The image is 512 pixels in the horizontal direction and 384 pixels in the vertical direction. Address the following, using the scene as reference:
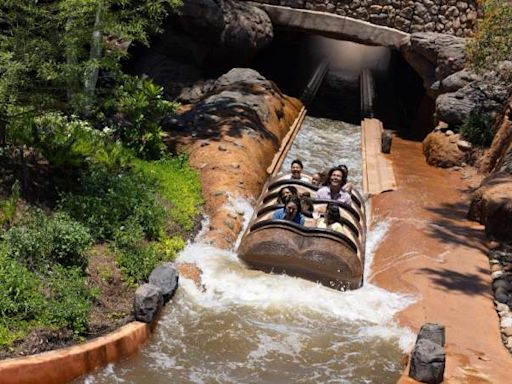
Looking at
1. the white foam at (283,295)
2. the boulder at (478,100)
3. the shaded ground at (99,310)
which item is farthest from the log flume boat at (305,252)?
the boulder at (478,100)

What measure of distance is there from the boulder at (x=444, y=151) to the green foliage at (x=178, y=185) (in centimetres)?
640

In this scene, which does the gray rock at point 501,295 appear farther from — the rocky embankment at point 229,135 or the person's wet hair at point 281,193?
the rocky embankment at point 229,135

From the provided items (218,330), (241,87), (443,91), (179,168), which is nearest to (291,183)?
(179,168)

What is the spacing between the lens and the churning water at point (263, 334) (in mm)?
7250

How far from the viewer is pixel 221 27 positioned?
17.9 meters

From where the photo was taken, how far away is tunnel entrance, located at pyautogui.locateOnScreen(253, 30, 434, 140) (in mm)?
20719

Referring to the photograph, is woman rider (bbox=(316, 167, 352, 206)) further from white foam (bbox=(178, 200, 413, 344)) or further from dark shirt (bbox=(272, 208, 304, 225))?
white foam (bbox=(178, 200, 413, 344))

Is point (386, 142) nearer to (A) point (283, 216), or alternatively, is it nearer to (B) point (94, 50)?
(A) point (283, 216)

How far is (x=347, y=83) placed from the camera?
87.2ft

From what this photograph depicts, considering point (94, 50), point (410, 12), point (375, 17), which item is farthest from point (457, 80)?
point (94, 50)

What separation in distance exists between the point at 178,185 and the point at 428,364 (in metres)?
6.05

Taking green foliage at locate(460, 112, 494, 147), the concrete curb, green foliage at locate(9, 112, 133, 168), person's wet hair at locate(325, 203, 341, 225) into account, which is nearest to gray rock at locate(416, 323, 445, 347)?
person's wet hair at locate(325, 203, 341, 225)

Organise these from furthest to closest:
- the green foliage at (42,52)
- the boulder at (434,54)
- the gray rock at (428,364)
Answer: the boulder at (434,54), the green foliage at (42,52), the gray rock at (428,364)

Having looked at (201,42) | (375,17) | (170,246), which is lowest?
(170,246)
